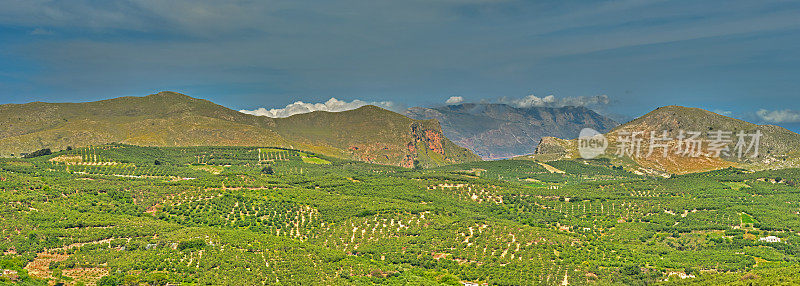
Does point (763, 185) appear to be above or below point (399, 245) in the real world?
above

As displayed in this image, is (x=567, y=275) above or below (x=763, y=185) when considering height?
below

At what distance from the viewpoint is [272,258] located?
329ft

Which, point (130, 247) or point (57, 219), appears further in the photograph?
point (57, 219)

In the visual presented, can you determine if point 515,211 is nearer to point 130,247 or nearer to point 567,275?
point 567,275

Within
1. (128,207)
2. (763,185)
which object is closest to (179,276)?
(128,207)

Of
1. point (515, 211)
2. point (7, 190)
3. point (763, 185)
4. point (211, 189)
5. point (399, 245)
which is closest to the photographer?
point (399, 245)

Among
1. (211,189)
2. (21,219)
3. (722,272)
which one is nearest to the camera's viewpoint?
(722,272)

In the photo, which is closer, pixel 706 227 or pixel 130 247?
pixel 130 247

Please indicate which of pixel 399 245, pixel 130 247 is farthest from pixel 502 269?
pixel 130 247

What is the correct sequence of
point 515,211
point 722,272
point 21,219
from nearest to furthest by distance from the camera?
point 722,272 < point 21,219 < point 515,211

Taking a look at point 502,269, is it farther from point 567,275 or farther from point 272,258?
point 272,258

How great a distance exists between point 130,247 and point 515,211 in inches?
→ 3720

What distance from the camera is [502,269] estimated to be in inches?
4075

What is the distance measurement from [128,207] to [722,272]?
116 m
